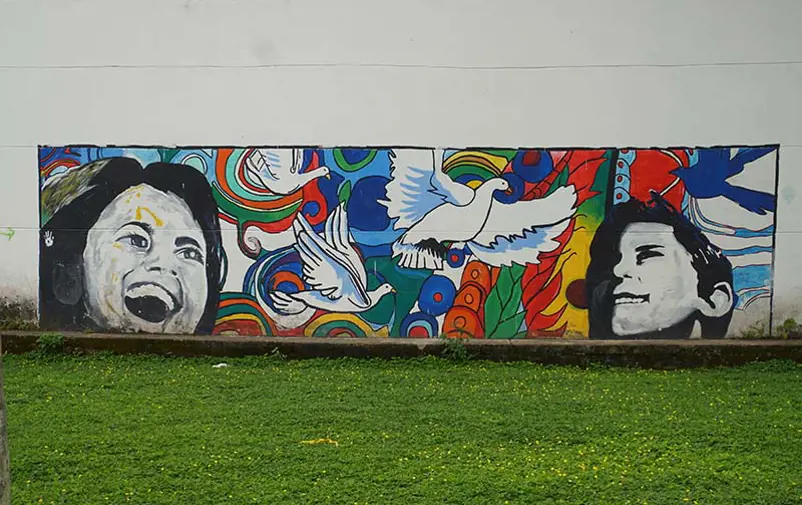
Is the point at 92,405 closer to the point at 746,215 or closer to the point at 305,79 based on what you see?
the point at 305,79

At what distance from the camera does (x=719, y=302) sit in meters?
6.62

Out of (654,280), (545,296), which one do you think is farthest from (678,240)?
(545,296)

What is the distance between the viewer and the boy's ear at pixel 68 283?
22.6 ft

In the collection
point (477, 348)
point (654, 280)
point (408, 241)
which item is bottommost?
point (477, 348)

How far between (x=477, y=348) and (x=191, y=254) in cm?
239

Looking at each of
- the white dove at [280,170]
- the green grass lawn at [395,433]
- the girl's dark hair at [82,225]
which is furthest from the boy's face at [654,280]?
the girl's dark hair at [82,225]

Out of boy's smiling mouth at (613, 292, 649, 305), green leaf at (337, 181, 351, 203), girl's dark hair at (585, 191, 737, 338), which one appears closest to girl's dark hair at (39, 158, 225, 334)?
green leaf at (337, 181, 351, 203)

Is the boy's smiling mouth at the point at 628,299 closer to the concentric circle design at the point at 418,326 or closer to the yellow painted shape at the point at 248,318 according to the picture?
the concentric circle design at the point at 418,326

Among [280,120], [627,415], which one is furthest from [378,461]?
[280,120]

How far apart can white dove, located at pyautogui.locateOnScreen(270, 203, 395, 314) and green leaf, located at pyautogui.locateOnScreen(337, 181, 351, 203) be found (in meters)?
0.05

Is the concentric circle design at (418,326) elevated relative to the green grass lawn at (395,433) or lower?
elevated

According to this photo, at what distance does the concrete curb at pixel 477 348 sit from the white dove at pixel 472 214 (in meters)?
0.71

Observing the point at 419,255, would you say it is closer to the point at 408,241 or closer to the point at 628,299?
the point at 408,241

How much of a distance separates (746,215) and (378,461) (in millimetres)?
3746
